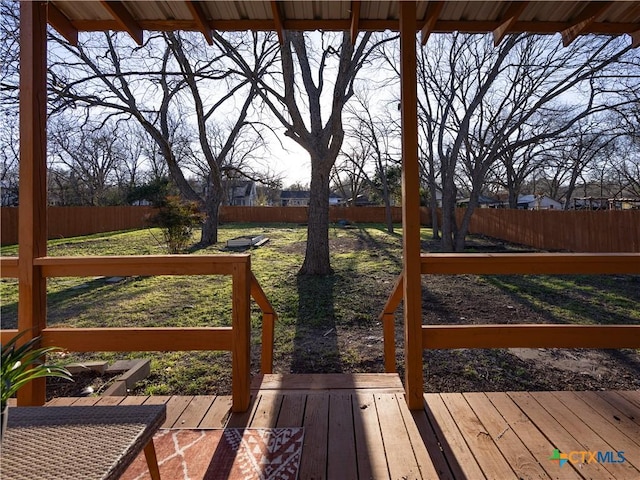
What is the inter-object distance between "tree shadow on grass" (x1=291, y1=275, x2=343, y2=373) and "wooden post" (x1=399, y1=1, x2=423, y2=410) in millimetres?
1644

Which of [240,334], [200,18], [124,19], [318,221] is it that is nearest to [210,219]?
[318,221]

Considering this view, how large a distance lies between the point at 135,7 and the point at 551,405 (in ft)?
11.6

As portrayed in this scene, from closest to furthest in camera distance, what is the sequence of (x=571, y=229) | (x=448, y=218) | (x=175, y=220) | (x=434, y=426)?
1. (x=434, y=426)
2. (x=175, y=220)
3. (x=448, y=218)
4. (x=571, y=229)

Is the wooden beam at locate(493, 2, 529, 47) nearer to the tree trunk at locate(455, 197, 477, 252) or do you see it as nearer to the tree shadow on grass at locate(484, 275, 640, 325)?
the tree shadow on grass at locate(484, 275, 640, 325)

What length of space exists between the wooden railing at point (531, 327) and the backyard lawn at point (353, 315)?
1.37m

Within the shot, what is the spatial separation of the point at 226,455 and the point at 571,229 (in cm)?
1283

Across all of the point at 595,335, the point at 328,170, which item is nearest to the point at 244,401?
the point at 595,335

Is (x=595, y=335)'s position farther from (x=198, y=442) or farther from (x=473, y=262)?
(x=198, y=442)

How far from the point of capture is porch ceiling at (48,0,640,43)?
220cm

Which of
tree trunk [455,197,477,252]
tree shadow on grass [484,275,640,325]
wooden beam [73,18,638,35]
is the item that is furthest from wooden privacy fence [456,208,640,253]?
wooden beam [73,18,638,35]

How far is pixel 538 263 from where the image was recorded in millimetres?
2102

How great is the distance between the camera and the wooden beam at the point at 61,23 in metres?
2.19

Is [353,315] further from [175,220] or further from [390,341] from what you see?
[175,220]

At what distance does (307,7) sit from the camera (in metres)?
2.25
